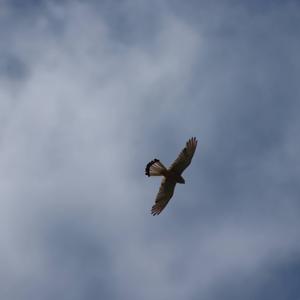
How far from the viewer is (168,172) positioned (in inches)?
1886

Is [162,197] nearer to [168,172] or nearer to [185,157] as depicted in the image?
[168,172]

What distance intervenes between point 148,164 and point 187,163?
2.40 m

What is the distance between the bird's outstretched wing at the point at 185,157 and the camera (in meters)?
47.4

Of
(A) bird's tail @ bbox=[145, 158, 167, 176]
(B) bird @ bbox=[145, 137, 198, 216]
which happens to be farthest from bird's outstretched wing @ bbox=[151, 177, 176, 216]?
(A) bird's tail @ bbox=[145, 158, 167, 176]

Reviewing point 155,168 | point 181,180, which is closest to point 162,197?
point 181,180

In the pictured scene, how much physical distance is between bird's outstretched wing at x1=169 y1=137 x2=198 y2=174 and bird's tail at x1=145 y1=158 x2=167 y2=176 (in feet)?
1.58

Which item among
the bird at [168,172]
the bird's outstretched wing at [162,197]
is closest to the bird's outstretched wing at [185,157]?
the bird at [168,172]

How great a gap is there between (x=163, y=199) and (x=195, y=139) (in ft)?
13.7

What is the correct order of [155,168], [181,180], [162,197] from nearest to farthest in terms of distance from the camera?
[155,168]
[181,180]
[162,197]

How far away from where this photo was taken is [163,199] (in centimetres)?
4916

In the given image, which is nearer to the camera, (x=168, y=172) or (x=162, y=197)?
(x=168, y=172)

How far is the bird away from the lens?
47.3 meters

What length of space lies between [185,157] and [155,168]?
5.85 feet

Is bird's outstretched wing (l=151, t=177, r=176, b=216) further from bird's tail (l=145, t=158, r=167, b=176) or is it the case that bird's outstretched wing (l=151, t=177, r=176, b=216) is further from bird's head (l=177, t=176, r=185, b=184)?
bird's tail (l=145, t=158, r=167, b=176)
